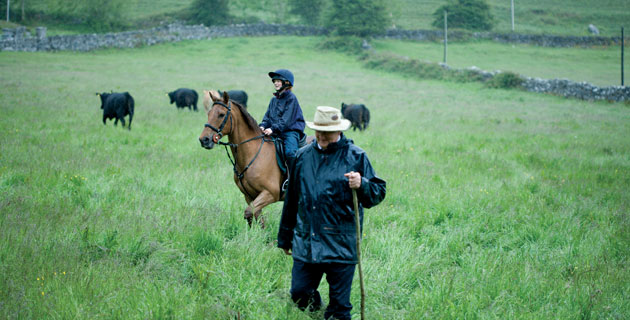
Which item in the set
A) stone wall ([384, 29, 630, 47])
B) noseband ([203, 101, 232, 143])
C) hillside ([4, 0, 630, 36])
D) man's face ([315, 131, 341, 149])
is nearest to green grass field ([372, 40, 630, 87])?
stone wall ([384, 29, 630, 47])

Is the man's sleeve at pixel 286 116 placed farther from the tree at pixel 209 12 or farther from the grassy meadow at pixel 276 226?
the tree at pixel 209 12

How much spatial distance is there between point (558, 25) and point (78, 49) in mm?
70841

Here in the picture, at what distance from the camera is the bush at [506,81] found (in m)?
33.2

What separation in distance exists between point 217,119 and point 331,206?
114 inches

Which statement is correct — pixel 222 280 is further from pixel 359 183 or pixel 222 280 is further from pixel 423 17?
pixel 423 17

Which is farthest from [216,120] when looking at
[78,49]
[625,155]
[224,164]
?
[78,49]

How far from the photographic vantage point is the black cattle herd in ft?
48.2

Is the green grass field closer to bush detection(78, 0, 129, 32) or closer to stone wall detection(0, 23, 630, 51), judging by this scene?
stone wall detection(0, 23, 630, 51)

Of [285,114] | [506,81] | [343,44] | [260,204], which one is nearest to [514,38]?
[343,44]

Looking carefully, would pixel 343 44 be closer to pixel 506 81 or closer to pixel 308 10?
pixel 308 10

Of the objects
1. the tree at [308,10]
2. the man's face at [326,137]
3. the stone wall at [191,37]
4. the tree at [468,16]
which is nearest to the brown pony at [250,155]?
the man's face at [326,137]

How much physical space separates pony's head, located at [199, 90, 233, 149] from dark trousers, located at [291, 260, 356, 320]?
2.54 metres

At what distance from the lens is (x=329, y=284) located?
389 centimetres

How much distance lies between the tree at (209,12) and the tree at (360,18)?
1701 centimetres
